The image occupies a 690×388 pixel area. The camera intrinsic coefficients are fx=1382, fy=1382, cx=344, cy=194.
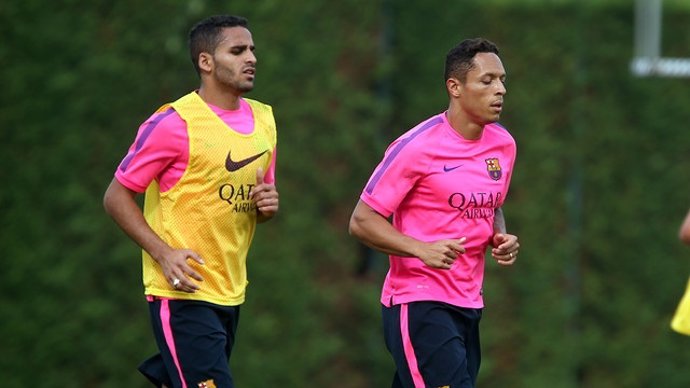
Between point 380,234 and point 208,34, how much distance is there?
1.30m

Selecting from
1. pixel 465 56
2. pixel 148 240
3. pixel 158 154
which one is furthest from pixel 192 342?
pixel 465 56

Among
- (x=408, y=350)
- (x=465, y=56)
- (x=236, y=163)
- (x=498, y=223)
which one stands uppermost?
(x=465, y=56)

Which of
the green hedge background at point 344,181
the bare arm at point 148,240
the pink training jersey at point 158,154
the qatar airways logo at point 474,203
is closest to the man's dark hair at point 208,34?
the pink training jersey at point 158,154

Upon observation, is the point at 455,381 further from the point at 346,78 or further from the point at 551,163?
the point at 551,163

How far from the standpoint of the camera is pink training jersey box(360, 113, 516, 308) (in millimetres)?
6586

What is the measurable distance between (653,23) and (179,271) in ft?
24.7

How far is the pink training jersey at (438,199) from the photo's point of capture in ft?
21.6

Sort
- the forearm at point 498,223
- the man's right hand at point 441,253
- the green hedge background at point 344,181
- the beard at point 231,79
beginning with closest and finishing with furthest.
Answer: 1. the man's right hand at point 441,253
2. the beard at point 231,79
3. the forearm at point 498,223
4. the green hedge background at point 344,181

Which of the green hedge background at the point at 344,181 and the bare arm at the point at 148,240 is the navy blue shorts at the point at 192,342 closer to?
the bare arm at the point at 148,240

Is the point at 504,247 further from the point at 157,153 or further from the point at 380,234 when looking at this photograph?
the point at 157,153

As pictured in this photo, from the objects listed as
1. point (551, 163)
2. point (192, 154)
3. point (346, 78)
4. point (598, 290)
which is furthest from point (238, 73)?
point (598, 290)

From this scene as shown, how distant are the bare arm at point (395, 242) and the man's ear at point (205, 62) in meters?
0.99

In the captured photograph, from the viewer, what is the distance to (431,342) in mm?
6547

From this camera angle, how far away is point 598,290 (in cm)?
1275
